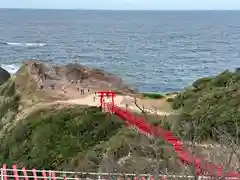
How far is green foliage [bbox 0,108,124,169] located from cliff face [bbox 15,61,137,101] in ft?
12.3

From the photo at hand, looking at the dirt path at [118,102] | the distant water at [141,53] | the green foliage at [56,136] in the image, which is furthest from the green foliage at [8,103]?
the distant water at [141,53]

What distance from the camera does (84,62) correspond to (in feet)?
199

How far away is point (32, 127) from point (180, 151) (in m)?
7.87

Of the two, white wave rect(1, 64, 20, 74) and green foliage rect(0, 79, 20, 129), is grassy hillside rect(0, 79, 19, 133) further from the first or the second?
white wave rect(1, 64, 20, 74)

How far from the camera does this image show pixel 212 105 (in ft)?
71.3

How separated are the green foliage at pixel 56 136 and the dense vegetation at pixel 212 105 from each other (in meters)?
3.30

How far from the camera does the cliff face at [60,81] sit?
26.2 m

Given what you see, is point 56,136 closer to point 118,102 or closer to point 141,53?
point 118,102

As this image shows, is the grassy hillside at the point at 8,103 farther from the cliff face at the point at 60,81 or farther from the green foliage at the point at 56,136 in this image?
the green foliage at the point at 56,136

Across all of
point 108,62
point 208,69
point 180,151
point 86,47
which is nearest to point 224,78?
point 180,151

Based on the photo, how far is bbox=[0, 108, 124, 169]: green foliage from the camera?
18922 millimetres

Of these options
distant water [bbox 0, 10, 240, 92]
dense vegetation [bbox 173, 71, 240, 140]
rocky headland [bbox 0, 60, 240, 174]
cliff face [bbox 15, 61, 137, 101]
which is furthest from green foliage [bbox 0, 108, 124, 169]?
distant water [bbox 0, 10, 240, 92]

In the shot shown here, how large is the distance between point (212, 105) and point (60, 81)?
10.2 metres

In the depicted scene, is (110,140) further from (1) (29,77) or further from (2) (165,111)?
(1) (29,77)
